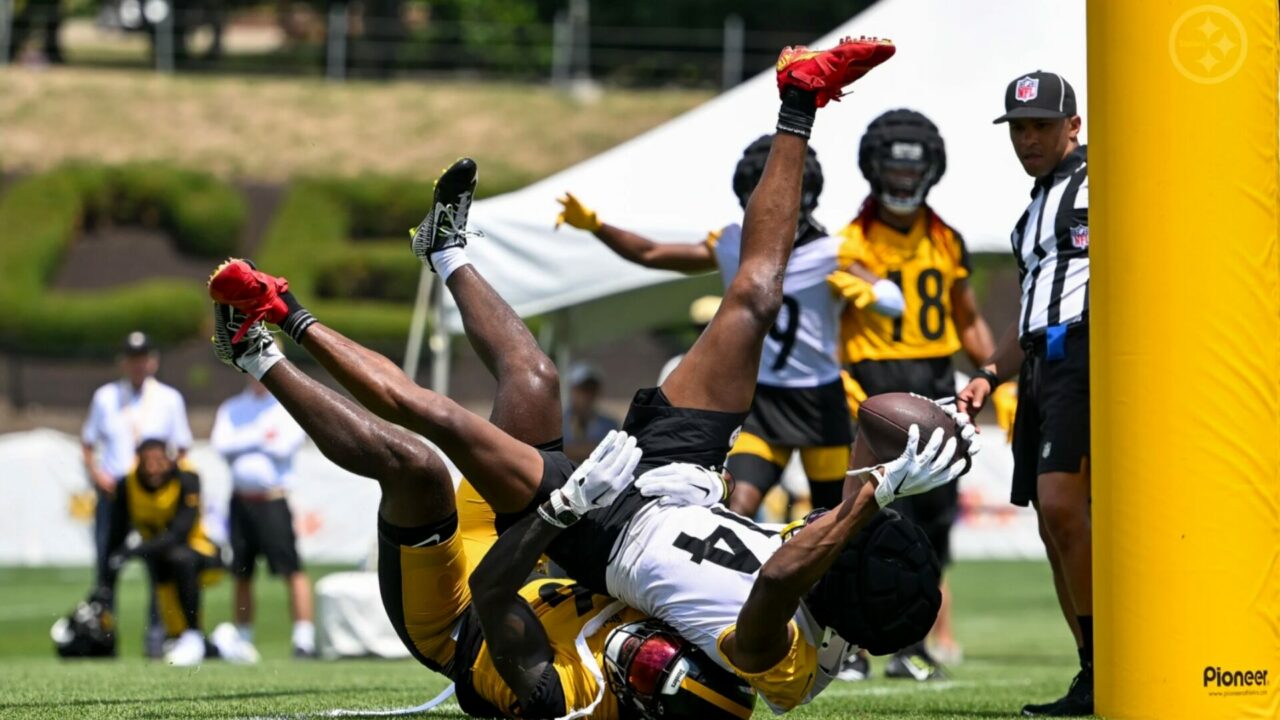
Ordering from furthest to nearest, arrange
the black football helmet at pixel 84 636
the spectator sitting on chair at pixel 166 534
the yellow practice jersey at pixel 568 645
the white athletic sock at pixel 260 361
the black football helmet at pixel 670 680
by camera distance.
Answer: the spectator sitting on chair at pixel 166 534
the black football helmet at pixel 84 636
the white athletic sock at pixel 260 361
the yellow practice jersey at pixel 568 645
the black football helmet at pixel 670 680

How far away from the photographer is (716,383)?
506cm

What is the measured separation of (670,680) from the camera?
14.2 feet

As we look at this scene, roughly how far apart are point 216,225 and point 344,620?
893 inches

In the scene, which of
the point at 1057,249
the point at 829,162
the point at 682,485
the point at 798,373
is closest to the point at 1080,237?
Result: the point at 1057,249

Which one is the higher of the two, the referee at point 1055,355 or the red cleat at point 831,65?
the red cleat at point 831,65

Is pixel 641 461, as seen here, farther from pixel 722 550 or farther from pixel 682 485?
pixel 722 550

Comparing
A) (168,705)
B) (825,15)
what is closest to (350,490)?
(168,705)

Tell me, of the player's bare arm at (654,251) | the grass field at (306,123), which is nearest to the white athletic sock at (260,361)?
the player's bare arm at (654,251)

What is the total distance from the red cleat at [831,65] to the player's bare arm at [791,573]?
143cm

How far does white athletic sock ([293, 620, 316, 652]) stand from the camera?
34.1 ft

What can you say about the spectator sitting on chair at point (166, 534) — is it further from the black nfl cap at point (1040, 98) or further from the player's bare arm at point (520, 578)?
the player's bare arm at point (520, 578)

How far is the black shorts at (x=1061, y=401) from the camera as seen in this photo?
18.1ft

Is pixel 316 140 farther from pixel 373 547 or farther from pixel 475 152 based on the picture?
pixel 373 547

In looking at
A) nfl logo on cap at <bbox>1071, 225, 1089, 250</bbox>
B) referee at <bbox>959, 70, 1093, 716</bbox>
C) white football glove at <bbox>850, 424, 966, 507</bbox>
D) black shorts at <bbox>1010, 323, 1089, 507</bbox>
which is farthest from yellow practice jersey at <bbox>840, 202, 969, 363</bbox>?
white football glove at <bbox>850, 424, 966, 507</bbox>
